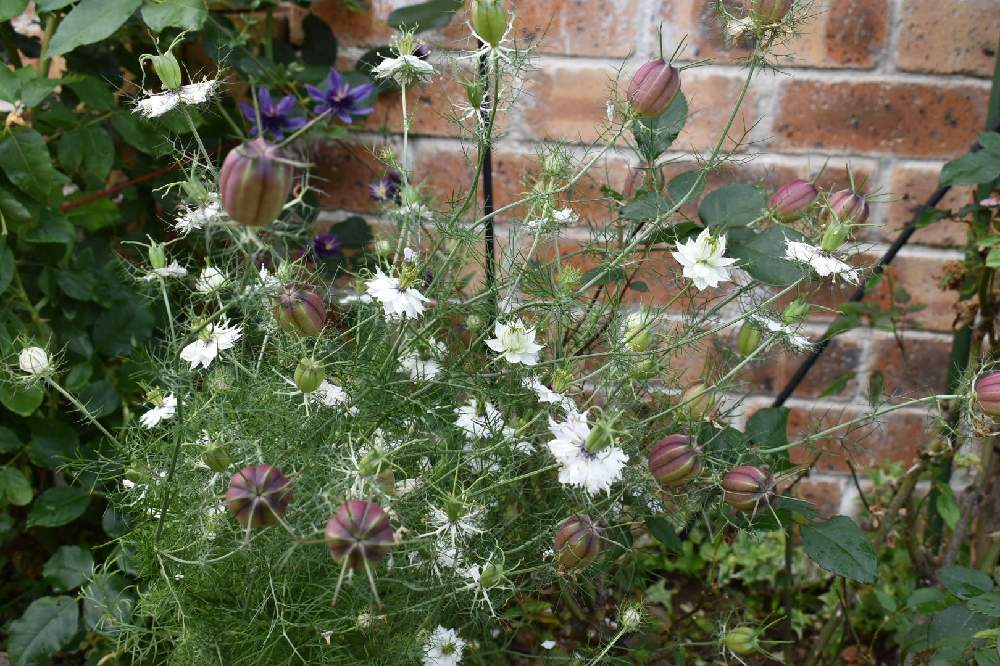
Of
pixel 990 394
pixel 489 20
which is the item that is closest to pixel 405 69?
pixel 489 20

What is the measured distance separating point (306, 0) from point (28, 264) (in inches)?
15.6

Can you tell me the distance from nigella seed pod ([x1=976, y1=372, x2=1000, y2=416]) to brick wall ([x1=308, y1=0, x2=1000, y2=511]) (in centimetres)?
38

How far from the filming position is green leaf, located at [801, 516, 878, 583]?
664mm

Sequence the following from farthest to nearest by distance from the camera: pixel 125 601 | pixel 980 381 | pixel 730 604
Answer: pixel 730 604 → pixel 125 601 → pixel 980 381

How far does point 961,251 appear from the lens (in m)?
1.04

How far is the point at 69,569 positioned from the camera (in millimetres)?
845

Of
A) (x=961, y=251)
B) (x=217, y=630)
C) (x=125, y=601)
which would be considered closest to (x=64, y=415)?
(x=125, y=601)

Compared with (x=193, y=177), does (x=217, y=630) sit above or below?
below

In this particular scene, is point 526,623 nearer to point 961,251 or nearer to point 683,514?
point 683,514

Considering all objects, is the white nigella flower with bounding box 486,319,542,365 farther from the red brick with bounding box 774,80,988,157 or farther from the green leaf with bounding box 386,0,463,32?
the red brick with bounding box 774,80,988,157

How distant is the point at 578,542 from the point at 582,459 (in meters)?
0.07

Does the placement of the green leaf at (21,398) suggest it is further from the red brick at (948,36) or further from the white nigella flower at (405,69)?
the red brick at (948,36)

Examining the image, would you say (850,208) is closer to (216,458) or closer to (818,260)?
(818,260)

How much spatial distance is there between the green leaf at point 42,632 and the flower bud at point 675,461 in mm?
525
